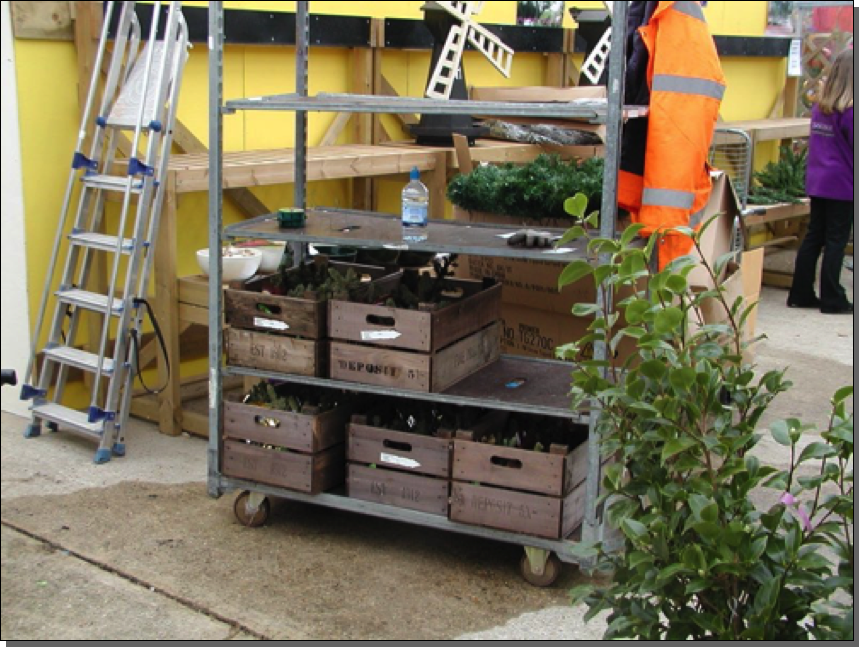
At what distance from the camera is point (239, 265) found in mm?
5770

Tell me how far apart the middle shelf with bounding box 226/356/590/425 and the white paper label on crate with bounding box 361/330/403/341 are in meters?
0.19

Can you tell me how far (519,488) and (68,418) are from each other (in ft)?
8.81

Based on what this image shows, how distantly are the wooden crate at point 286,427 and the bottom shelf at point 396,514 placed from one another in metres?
0.20

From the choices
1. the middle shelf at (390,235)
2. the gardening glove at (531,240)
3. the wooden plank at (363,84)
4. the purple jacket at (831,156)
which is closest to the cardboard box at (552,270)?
the middle shelf at (390,235)

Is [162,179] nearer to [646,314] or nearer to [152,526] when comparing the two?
[152,526]

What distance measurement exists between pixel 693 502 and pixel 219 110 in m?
3.05

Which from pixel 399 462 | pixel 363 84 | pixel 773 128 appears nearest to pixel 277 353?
pixel 399 462

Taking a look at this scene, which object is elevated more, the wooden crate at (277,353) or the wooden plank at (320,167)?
the wooden plank at (320,167)

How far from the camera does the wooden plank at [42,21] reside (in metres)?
5.93

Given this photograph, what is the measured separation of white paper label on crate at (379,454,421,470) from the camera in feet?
14.8

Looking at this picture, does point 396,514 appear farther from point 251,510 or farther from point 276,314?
point 276,314

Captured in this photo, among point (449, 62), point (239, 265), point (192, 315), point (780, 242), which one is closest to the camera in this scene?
point (239, 265)

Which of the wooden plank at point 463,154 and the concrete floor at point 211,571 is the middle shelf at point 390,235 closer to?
the concrete floor at point 211,571

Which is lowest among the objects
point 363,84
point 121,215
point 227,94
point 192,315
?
point 192,315
